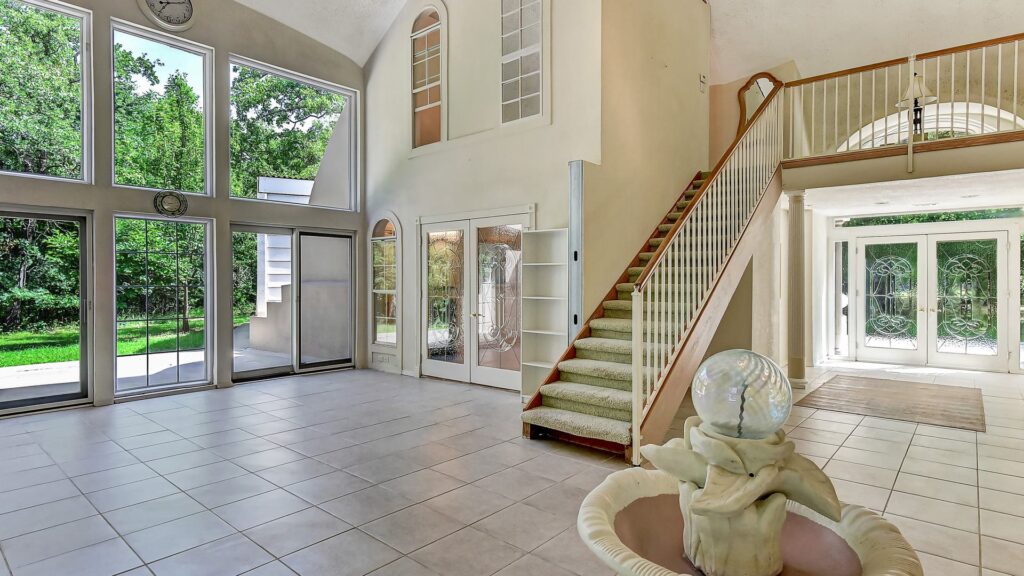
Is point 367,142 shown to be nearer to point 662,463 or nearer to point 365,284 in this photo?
point 365,284

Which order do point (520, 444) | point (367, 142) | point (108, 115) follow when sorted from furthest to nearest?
point (367, 142), point (108, 115), point (520, 444)

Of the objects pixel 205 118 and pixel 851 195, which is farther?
pixel 851 195

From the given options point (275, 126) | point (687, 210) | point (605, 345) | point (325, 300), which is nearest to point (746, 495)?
point (687, 210)

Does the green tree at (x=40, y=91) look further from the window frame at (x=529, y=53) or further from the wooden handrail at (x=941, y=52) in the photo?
the wooden handrail at (x=941, y=52)

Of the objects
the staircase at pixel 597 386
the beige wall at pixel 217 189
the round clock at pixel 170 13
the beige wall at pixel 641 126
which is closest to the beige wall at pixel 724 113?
the beige wall at pixel 641 126

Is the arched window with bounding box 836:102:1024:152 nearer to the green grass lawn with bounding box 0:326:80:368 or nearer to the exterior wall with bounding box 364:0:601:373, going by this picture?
the exterior wall with bounding box 364:0:601:373

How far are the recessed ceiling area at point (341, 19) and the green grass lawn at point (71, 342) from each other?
4016 mm

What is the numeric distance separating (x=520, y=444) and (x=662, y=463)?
11.1 ft

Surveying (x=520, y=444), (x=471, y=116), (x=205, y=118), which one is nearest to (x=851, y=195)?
(x=471, y=116)

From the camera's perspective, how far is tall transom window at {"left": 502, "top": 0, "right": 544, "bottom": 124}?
236 inches

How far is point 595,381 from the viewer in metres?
4.54

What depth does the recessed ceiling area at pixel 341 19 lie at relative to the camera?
23.0 ft

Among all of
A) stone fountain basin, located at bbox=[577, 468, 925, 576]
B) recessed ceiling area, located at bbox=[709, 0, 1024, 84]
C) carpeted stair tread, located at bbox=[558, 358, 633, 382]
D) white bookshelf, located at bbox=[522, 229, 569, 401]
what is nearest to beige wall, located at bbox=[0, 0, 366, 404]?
white bookshelf, located at bbox=[522, 229, 569, 401]

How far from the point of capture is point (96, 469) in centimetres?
378
